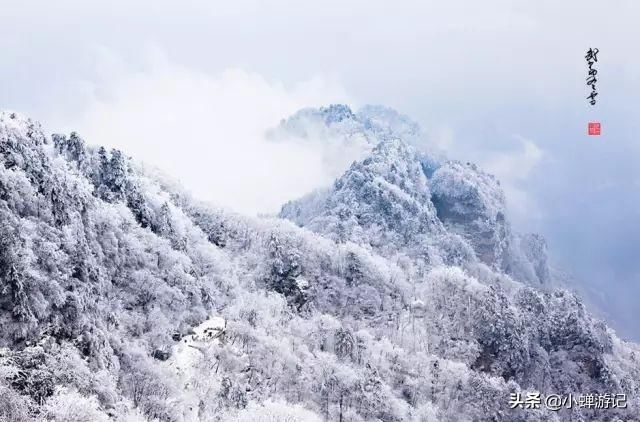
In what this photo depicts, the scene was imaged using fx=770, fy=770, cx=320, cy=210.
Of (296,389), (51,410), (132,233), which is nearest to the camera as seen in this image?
(51,410)

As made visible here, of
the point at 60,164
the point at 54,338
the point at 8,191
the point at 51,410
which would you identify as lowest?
the point at 51,410

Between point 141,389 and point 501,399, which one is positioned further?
point 501,399

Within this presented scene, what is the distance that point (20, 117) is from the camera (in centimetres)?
17000

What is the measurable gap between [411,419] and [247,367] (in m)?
37.7

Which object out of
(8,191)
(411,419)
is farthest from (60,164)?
(411,419)

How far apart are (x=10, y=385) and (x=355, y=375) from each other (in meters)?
88.1

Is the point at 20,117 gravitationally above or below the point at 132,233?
above

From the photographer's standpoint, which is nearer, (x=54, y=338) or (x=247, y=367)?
(x=54, y=338)

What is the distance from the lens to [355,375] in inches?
6786

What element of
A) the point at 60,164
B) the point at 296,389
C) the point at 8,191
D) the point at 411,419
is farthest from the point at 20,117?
the point at 411,419

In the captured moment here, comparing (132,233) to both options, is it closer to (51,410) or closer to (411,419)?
(411,419)

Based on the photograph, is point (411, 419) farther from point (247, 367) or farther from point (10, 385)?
point (10, 385)

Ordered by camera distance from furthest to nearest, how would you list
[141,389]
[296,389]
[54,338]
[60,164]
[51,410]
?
[60,164] → [296,389] → [141,389] → [54,338] → [51,410]

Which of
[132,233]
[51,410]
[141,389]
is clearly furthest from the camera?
[132,233]
